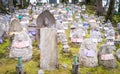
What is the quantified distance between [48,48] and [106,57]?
160 cm

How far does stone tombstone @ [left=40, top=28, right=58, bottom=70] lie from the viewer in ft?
21.9

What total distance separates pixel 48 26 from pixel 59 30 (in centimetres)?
305

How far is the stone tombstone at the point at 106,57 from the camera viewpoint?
705 centimetres

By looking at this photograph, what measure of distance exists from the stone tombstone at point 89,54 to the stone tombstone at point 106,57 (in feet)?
0.55

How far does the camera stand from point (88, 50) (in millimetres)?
7082

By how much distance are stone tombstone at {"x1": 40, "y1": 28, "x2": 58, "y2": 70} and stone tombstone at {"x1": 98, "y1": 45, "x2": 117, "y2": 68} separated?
4.13ft

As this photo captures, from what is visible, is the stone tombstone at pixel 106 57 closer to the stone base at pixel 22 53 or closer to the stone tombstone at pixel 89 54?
the stone tombstone at pixel 89 54

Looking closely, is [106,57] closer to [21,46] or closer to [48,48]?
[48,48]

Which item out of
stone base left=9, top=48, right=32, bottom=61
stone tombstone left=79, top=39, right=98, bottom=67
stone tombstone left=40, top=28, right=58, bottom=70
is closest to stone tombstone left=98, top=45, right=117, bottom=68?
stone tombstone left=79, top=39, right=98, bottom=67

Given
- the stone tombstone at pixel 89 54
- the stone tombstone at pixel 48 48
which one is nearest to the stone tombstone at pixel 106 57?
the stone tombstone at pixel 89 54

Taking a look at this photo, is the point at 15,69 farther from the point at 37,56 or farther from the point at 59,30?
the point at 59,30

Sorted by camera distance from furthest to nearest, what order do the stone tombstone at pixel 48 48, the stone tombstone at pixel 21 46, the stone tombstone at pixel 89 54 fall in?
the stone tombstone at pixel 21 46 → the stone tombstone at pixel 89 54 → the stone tombstone at pixel 48 48

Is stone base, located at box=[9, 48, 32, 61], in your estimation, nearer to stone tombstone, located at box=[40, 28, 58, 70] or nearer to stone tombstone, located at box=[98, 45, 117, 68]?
stone tombstone, located at box=[40, 28, 58, 70]

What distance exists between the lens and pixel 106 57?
23.3 ft
